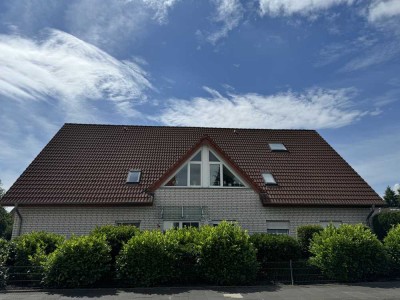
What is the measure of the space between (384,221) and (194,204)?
858cm

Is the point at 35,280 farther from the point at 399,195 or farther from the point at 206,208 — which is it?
the point at 399,195

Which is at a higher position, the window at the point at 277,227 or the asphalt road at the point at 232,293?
the window at the point at 277,227

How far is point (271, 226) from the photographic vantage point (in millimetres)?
16172

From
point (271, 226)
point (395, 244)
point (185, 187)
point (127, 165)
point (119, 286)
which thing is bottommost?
point (119, 286)

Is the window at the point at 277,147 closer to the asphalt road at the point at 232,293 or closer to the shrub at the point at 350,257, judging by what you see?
the shrub at the point at 350,257

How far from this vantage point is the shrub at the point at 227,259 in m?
10.3

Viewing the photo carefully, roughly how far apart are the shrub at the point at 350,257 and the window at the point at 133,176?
30.1ft

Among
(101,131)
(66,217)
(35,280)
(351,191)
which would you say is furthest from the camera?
(101,131)

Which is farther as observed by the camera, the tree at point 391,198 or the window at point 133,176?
the tree at point 391,198

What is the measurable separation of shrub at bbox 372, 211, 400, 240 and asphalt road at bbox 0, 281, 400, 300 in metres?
5.23

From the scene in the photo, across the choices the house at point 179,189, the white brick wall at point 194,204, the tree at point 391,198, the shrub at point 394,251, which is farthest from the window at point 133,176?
the tree at point 391,198

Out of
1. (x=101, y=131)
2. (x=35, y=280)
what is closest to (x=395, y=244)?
(x=35, y=280)

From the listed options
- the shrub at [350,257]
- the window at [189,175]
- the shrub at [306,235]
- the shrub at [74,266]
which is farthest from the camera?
the window at [189,175]

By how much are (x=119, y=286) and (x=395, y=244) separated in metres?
9.11
